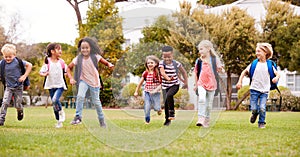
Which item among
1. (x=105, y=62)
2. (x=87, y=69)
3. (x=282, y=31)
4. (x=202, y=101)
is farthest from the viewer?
(x=282, y=31)

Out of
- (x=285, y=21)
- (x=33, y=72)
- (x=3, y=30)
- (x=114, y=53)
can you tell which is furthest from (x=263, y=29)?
(x=114, y=53)

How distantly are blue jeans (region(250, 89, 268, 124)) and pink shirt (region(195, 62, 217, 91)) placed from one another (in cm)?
110

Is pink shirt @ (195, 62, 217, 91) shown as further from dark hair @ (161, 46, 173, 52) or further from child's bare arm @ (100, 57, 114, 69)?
child's bare arm @ (100, 57, 114, 69)

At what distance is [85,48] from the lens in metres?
7.74

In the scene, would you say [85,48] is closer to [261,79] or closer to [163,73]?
[163,73]

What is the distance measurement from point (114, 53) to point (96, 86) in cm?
56

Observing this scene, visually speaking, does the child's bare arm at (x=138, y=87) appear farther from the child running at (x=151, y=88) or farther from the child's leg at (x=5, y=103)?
the child's leg at (x=5, y=103)

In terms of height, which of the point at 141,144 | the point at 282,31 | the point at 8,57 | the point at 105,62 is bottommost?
the point at 141,144

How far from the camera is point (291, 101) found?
28.8m

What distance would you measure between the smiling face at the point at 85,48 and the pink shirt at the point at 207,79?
240 cm

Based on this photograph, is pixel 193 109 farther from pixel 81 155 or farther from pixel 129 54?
pixel 81 155

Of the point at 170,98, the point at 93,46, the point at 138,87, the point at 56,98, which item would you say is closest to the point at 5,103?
the point at 56,98

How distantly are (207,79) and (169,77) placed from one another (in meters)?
0.66

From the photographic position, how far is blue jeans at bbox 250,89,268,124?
33.0 ft
